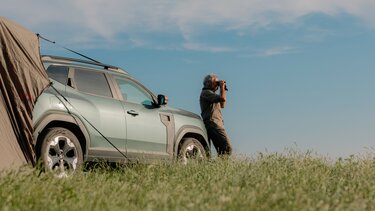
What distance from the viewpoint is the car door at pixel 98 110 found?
1029cm

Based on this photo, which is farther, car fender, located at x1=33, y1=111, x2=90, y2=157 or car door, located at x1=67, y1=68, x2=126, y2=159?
car door, located at x1=67, y1=68, x2=126, y2=159

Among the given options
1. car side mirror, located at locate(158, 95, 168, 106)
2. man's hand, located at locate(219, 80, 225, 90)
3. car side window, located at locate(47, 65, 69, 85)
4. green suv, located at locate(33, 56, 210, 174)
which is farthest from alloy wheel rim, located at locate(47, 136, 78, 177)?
man's hand, located at locate(219, 80, 225, 90)

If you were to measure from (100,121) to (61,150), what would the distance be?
0.87m

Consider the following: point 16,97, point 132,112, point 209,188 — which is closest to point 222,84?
point 132,112

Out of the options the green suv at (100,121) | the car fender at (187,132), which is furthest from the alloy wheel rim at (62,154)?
the car fender at (187,132)

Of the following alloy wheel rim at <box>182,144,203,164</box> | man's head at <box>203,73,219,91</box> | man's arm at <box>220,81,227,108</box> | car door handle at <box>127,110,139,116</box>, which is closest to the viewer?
car door handle at <box>127,110,139,116</box>

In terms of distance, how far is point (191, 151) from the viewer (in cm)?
1253

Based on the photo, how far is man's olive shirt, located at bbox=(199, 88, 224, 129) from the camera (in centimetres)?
1324

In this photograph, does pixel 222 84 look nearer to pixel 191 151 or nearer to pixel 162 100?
pixel 191 151

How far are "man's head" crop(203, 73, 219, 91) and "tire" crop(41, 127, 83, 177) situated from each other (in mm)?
4131

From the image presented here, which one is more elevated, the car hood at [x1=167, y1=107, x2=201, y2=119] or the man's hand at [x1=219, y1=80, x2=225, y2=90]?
the man's hand at [x1=219, y1=80, x2=225, y2=90]

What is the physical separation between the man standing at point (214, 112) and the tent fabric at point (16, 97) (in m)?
4.30

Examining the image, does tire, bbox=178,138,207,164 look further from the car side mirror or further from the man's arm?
the man's arm

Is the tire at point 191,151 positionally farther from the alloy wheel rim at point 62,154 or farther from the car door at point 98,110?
the alloy wheel rim at point 62,154
